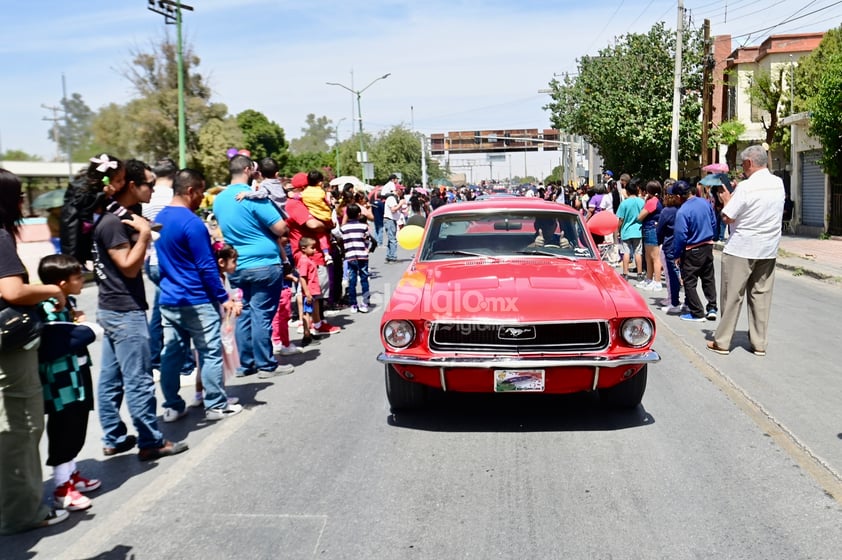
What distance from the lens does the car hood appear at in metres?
4.91

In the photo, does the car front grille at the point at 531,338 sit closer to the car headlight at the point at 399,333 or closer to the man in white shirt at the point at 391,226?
the car headlight at the point at 399,333

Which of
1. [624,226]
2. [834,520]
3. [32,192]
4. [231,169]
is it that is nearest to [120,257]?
[231,169]

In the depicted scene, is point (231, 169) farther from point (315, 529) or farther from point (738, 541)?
point (738, 541)

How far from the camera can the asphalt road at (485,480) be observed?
3592 millimetres

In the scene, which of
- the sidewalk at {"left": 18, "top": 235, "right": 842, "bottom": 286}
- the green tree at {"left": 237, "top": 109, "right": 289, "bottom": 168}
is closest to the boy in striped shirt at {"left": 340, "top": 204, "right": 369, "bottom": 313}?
the sidewalk at {"left": 18, "top": 235, "right": 842, "bottom": 286}

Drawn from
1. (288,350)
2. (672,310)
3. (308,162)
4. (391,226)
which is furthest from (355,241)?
(308,162)

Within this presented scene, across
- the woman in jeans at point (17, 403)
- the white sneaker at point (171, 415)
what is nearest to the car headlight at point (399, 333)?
the white sneaker at point (171, 415)

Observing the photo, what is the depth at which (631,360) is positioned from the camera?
16.0 feet

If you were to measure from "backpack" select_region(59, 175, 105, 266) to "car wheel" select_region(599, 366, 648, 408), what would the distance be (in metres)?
3.65

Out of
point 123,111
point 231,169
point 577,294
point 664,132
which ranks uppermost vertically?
point 123,111

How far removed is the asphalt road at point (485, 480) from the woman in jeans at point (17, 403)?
16 cm

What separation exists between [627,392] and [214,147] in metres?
44.1

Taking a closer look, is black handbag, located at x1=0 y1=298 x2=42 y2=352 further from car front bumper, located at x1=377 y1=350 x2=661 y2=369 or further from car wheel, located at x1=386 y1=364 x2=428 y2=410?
car wheel, located at x1=386 y1=364 x2=428 y2=410

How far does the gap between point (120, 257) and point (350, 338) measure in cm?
468
